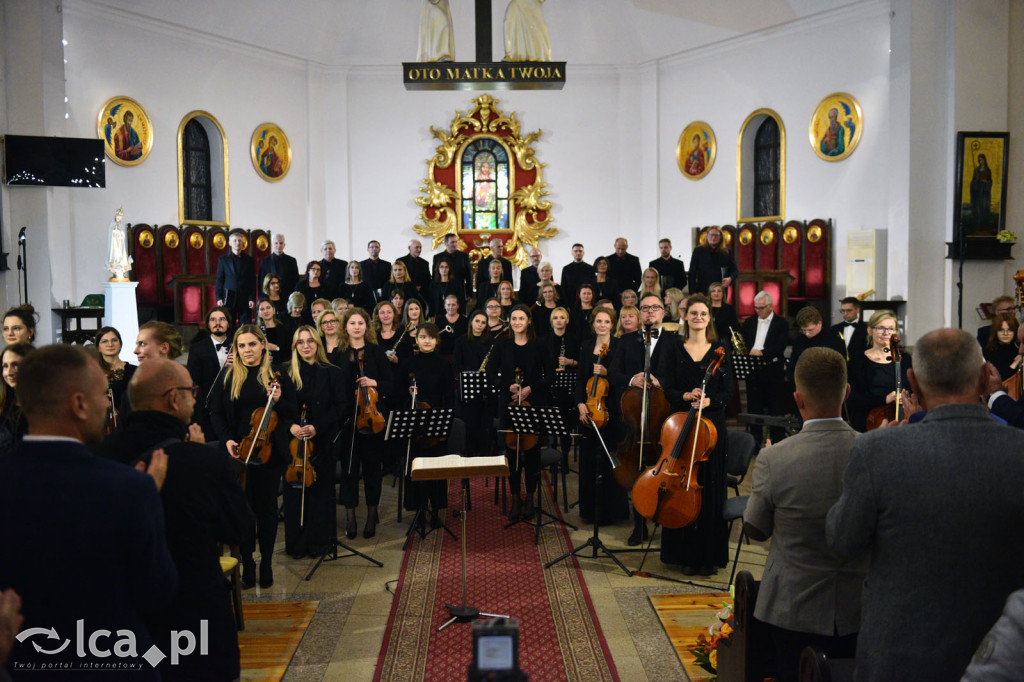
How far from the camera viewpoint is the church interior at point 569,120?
1138cm

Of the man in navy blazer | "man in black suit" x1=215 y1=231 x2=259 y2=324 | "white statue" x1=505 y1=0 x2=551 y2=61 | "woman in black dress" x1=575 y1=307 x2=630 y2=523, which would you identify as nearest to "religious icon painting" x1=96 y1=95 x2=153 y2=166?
"man in black suit" x1=215 y1=231 x2=259 y2=324

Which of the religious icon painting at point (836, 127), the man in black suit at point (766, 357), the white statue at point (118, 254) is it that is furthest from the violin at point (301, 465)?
the religious icon painting at point (836, 127)

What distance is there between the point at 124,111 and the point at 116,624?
13.2 metres

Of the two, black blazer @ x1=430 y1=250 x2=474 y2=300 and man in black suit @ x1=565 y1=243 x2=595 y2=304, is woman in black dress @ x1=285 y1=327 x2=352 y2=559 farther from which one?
man in black suit @ x1=565 y1=243 x2=595 y2=304

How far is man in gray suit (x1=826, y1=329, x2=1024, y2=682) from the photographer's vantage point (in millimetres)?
2414

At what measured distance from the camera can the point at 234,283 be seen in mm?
12461

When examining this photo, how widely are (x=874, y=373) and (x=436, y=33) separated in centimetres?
651

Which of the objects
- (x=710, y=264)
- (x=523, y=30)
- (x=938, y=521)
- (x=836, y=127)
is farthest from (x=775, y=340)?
(x=938, y=521)

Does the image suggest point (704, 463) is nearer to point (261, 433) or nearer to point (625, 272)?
point (261, 433)

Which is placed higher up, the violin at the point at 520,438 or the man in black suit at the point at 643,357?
the man in black suit at the point at 643,357

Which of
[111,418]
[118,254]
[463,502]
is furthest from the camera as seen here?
[118,254]

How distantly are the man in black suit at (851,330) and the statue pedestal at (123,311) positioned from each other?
366 inches

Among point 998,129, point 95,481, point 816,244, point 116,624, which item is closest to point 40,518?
point 95,481

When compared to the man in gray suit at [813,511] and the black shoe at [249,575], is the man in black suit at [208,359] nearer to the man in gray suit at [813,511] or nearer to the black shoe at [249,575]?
the black shoe at [249,575]
